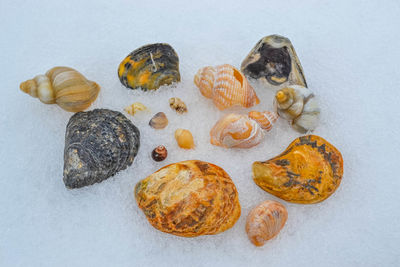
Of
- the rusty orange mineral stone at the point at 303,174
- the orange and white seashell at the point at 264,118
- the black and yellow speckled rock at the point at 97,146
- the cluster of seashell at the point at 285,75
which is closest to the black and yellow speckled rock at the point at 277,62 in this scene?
the cluster of seashell at the point at 285,75

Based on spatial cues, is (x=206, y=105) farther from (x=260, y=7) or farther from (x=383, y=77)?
(x=383, y=77)

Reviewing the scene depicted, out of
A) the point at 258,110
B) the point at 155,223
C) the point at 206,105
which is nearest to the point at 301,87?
the point at 258,110

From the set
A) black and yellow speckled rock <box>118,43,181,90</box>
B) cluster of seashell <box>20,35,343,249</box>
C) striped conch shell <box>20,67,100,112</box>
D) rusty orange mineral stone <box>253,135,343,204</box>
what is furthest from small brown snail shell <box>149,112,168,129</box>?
rusty orange mineral stone <box>253,135,343,204</box>

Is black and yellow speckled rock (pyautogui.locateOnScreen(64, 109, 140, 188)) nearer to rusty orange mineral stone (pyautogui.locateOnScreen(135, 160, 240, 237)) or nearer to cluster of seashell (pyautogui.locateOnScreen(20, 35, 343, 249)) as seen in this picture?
cluster of seashell (pyautogui.locateOnScreen(20, 35, 343, 249))

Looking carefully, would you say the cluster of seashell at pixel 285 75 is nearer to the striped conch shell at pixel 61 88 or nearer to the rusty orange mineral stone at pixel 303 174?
the rusty orange mineral stone at pixel 303 174

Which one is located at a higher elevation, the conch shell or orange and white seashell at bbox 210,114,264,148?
the conch shell

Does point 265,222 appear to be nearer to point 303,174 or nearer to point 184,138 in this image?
point 303,174
